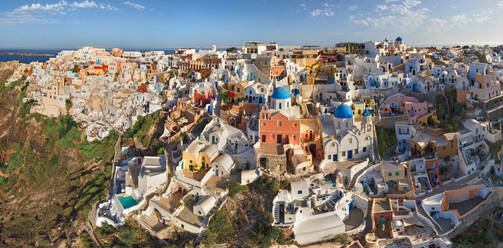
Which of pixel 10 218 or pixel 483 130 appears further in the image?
pixel 10 218

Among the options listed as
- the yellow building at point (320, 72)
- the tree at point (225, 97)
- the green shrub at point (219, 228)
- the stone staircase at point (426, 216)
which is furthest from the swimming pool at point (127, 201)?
the yellow building at point (320, 72)

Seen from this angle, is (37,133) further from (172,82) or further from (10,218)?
(172,82)

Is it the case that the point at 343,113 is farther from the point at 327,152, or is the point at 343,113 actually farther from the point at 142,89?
the point at 142,89

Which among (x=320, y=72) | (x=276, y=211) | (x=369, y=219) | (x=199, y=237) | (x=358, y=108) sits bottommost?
(x=199, y=237)

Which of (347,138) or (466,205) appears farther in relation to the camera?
(347,138)

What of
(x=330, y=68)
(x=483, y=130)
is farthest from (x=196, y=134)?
(x=483, y=130)

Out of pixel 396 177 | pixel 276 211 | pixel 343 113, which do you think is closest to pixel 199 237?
pixel 276 211
